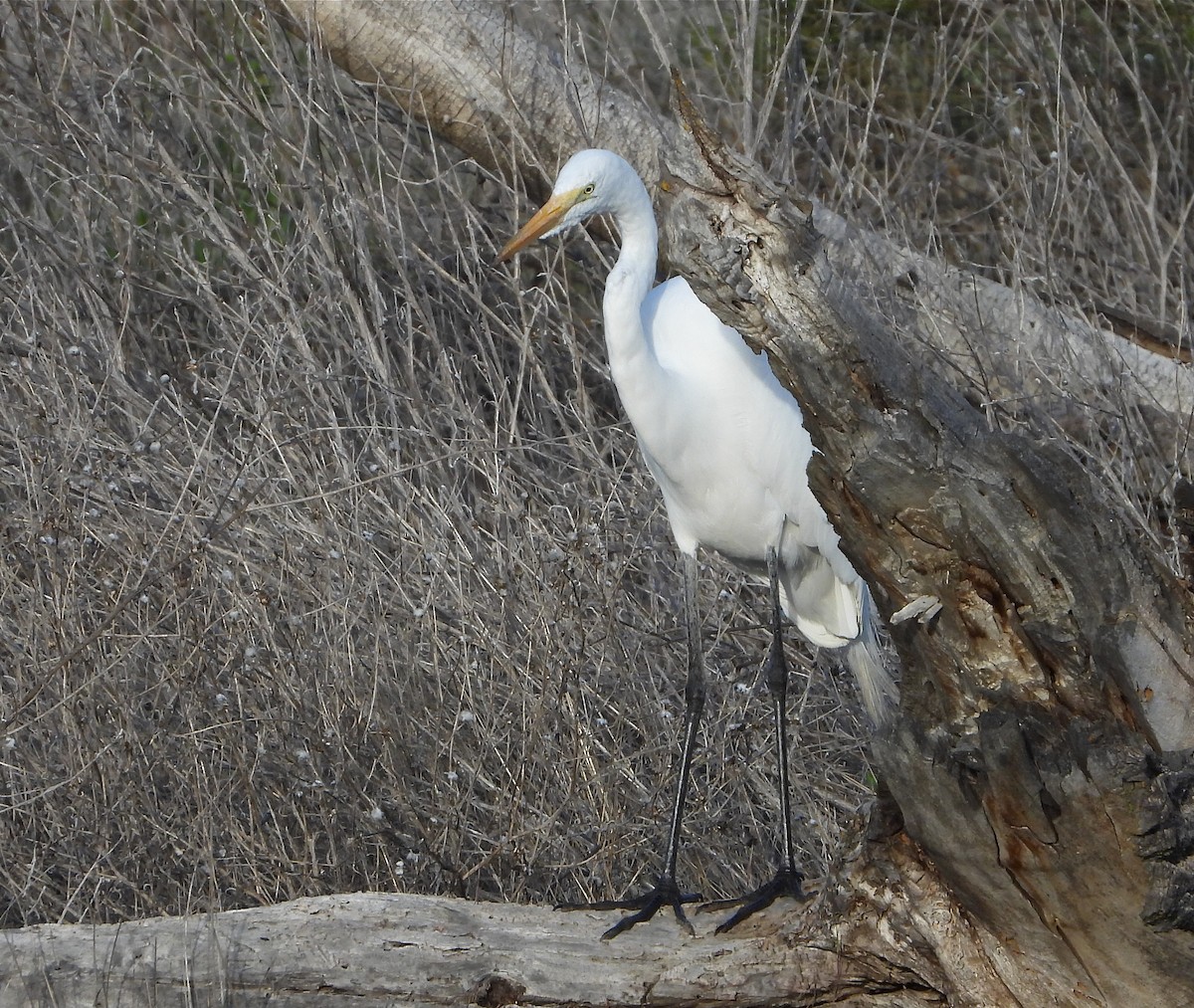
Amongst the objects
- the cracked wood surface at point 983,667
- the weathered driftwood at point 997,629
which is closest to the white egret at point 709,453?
the cracked wood surface at point 983,667

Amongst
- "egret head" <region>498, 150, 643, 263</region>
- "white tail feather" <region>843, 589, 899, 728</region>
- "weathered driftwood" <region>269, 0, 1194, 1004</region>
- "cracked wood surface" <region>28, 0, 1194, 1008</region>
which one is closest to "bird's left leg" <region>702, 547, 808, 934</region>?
"white tail feather" <region>843, 589, 899, 728</region>

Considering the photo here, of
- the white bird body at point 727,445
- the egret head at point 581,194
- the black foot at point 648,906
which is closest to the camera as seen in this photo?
the black foot at point 648,906

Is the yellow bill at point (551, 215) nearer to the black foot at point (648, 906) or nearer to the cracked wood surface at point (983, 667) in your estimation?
the cracked wood surface at point (983, 667)

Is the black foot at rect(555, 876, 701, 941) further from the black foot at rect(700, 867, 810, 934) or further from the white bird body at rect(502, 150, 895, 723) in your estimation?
the white bird body at rect(502, 150, 895, 723)

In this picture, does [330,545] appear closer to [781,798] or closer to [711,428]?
[711,428]

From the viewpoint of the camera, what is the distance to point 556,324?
3693 millimetres

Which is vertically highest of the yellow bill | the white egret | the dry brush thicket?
the yellow bill

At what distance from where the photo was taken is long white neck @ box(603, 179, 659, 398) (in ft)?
7.89

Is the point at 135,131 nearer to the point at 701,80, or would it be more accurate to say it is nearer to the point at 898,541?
the point at 701,80

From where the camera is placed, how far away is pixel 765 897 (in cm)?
225

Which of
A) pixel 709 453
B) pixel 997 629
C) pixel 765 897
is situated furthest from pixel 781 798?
pixel 997 629

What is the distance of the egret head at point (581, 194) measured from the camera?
2398mm

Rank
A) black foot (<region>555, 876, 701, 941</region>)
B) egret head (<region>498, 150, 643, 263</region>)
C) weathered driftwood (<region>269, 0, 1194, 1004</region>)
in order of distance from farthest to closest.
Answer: egret head (<region>498, 150, 643, 263</region>) < black foot (<region>555, 876, 701, 941</region>) < weathered driftwood (<region>269, 0, 1194, 1004</region>)

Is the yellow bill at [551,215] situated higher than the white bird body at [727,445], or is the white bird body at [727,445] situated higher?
the yellow bill at [551,215]
